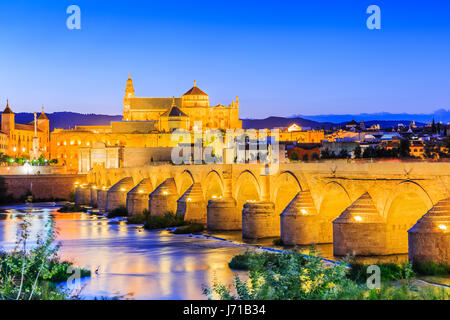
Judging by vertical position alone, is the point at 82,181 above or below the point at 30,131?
below

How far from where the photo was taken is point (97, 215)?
40125 millimetres

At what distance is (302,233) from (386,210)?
3706 millimetres

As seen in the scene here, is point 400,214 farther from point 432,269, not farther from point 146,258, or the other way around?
point 146,258

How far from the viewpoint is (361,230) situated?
17203 millimetres

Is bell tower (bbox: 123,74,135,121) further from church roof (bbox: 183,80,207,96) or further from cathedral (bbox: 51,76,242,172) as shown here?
church roof (bbox: 183,80,207,96)

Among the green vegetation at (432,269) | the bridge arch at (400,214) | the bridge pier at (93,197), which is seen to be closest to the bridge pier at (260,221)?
the bridge arch at (400,214)

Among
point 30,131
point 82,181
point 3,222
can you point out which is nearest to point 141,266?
point 3,222

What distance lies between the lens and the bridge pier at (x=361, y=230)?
17078mm

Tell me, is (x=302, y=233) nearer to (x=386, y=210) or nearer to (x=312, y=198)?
(x=312, y=198)

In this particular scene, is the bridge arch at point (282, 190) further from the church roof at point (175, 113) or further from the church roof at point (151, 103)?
the church roof at point (151, 103)

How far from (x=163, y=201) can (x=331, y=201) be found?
14029 millimetres

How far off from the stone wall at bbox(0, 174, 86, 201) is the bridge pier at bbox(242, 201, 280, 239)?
3531cm

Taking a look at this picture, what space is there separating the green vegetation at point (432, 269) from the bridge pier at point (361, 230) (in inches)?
104

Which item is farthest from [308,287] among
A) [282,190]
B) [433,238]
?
[282,190]
